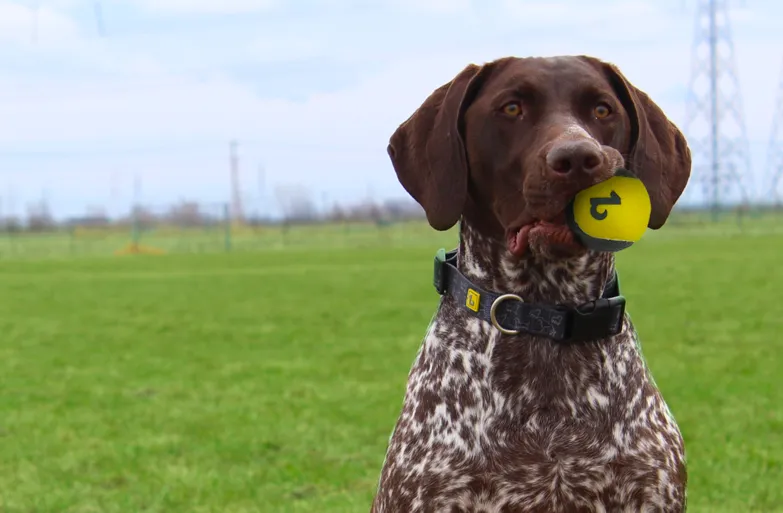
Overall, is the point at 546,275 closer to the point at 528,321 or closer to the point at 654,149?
the point at 528,321

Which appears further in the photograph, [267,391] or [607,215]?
[267,391]

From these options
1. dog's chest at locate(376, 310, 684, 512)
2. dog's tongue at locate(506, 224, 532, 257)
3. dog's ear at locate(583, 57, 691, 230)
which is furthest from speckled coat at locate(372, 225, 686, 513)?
dog's ear at locate(583, 57, 691, 230)

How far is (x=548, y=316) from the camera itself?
3.51 meters

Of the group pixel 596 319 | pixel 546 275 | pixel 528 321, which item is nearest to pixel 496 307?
pixel 528 321

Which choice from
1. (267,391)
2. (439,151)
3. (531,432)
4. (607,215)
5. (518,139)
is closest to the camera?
(607,215)

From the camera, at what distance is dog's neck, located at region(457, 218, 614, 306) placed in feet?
11.9

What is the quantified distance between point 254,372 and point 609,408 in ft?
23.2

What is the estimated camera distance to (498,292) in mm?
3621

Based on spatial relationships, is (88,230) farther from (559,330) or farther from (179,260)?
(559,330)

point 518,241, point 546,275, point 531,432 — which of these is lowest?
point 531,432

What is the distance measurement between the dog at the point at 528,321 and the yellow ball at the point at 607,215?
47mm

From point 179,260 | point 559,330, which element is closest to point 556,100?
point 559,330

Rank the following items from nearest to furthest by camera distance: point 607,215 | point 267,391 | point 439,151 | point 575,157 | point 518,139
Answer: point 575,157, point 607,215, point 518,139, point 439,151, point 267,391

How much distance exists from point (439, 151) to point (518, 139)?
28 centimetres
